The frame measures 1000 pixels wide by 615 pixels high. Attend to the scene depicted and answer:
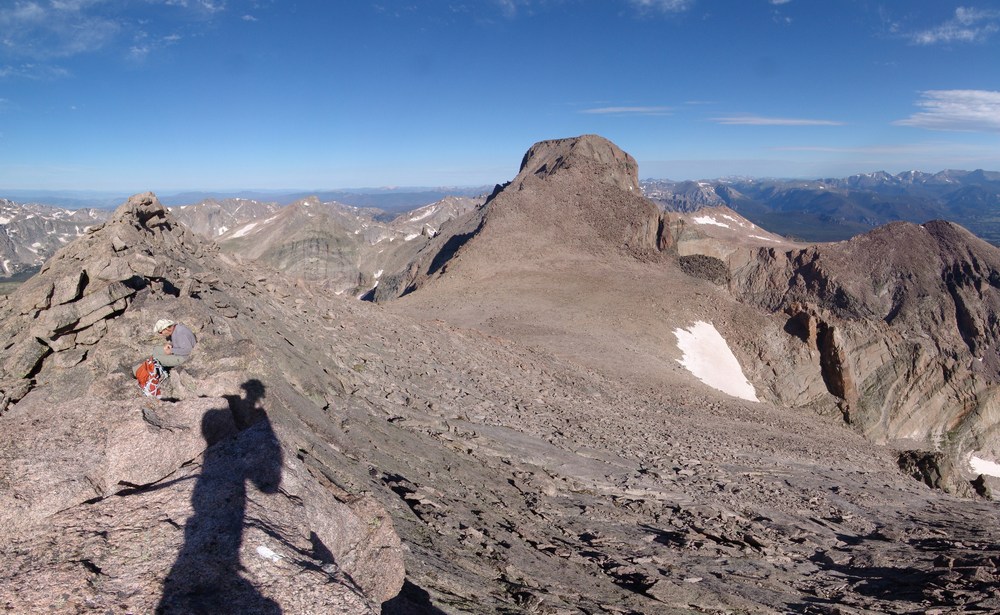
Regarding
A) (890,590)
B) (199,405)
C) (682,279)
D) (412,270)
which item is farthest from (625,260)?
(199,405)

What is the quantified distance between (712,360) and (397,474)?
99.8 feet

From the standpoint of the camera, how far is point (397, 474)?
1049cm

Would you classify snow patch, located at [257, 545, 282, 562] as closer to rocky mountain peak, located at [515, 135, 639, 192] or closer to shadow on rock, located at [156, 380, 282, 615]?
shadow on rock, located at [156, 380, 282, 615]

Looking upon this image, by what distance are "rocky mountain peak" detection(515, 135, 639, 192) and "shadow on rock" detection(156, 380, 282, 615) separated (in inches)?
2418

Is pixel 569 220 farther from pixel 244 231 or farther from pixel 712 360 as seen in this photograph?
pixel 244 231

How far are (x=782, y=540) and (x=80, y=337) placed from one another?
15.1m

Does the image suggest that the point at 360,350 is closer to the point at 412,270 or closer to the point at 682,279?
the point at 682,279

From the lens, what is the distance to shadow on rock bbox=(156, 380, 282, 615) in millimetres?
4688

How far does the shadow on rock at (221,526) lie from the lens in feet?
15.4

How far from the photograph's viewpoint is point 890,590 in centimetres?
963

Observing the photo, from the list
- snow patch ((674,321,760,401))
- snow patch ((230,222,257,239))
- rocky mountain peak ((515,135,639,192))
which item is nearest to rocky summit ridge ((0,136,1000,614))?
snow patch ((674,321,760,401))

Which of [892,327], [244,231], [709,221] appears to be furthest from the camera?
[244,231]

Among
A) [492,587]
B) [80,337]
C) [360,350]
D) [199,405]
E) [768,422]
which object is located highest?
[80,337]

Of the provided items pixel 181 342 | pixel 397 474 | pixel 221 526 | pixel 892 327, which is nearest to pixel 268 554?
pixel 221 526
